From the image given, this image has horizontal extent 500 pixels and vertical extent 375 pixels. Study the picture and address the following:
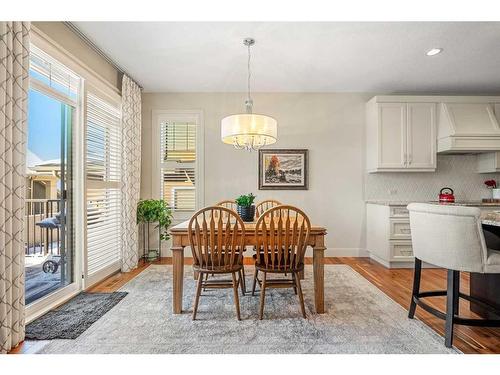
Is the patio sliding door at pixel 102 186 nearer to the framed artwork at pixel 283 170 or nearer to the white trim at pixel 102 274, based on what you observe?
the white trim at pixel 102 274

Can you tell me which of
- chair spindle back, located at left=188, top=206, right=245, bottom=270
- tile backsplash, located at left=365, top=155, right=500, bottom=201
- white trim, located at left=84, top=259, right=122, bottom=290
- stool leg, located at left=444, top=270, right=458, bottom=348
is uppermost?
tile backsplash, located at left=365, top=155, right=500, bottom=201

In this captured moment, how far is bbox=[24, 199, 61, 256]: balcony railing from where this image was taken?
114 inches

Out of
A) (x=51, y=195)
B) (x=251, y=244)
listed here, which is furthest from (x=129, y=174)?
(x=251, y=244)

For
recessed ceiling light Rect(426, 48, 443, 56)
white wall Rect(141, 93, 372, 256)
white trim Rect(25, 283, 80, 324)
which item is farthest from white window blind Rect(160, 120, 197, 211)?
recessed ceiling light Rect(426, 48, 443, 56)

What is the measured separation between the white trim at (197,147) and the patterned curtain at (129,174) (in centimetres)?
48

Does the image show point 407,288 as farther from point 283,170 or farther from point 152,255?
point 152,255

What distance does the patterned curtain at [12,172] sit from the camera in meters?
1.81

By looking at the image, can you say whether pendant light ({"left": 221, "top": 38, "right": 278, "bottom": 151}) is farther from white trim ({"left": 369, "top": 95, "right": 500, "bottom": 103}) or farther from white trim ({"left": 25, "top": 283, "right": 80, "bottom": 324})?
white trim ({"left": 369, "top": 95, "right": 500, "bottom": 103})

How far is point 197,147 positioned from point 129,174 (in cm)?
116

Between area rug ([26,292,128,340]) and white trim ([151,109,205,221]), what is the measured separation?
195 cm

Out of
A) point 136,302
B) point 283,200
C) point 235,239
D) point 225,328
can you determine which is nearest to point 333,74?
point 283,200

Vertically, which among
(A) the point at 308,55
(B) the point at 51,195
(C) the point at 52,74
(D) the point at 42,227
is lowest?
(D) the point at 42,227

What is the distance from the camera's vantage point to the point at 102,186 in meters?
3.41
